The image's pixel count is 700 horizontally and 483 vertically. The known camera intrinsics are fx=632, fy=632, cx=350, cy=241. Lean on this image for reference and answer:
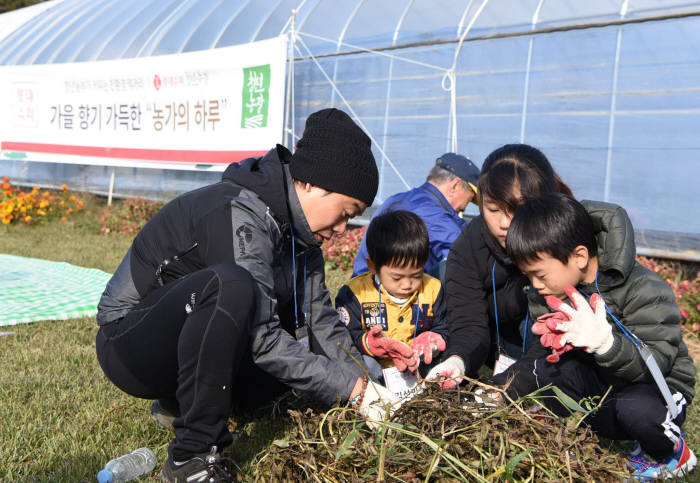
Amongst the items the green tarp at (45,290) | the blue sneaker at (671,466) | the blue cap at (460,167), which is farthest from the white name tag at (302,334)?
the green tarp at (45,290)

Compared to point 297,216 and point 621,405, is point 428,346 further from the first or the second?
point 297,216

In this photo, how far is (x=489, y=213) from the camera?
2.60 metres

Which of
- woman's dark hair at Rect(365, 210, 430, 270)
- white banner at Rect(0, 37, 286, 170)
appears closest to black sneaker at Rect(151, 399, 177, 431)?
woman's dark hair at Rect(365, 210, 430, 270)

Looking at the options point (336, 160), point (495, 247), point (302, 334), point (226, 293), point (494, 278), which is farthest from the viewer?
point (494, 278)

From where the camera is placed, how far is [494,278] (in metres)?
2.85

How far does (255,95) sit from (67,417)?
212 inches

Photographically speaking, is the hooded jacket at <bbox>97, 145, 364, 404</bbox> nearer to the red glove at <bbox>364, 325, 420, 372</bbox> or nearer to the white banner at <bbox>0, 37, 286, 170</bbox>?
the red glove at <bbox>364, 325, 420, 372</bbox>

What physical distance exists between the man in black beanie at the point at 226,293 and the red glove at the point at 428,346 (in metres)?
0.44

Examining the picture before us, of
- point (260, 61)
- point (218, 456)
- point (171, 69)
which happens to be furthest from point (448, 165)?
point (171, 69)

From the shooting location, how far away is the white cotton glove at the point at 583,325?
6.50 ft

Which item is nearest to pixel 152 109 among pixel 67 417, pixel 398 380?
pixel 67 417

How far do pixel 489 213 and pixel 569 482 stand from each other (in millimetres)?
1343

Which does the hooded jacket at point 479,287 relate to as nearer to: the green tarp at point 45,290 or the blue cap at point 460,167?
the blue cap at point 460,167

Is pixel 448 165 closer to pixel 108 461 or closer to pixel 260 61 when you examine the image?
pixel 108 461
